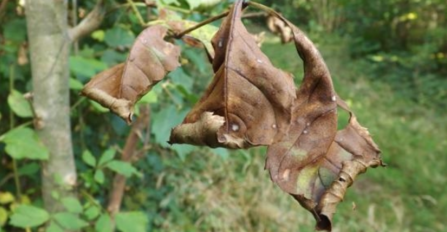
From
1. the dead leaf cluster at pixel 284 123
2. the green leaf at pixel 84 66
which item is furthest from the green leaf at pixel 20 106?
the dead leaf cluster at pixel 284 123

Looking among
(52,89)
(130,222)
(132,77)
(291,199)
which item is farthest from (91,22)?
(291,199)

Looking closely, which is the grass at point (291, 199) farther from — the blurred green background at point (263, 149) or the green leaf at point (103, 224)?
the green leaf at point (103, 224)

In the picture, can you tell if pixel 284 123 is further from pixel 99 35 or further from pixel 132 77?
pixel 99 35

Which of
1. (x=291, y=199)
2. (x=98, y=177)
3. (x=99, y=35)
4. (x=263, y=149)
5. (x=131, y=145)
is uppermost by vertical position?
(x=99, y=35)

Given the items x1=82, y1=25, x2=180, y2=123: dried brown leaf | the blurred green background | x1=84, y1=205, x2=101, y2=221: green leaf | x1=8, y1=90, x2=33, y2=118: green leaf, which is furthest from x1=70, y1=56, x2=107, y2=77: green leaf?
x1=82, y1=25, x2=180, y2=123: dried brown leaf

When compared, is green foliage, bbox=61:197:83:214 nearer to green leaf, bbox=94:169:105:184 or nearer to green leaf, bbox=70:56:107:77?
green leaf, bbox=94:169:105:184

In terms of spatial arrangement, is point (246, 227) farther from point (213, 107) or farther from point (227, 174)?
point (213, 107)
